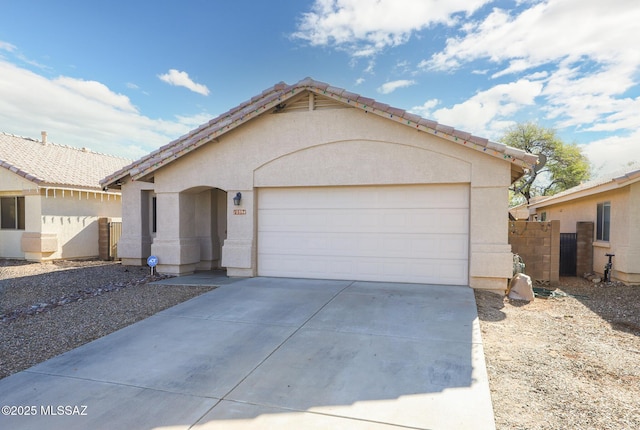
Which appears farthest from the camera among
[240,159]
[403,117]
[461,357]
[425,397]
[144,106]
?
[144,106]

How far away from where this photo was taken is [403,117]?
8211mm

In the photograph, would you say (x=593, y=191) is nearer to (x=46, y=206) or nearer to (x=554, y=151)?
(x=46, y=206)

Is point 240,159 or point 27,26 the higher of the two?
point 27,26

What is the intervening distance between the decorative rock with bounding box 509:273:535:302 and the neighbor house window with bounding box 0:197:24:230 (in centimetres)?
1818

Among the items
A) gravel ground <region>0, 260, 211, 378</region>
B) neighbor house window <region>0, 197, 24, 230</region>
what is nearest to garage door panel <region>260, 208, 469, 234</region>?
gravel ground <region>0, 260, 211, 378</region>

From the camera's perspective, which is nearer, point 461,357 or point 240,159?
point 461,357

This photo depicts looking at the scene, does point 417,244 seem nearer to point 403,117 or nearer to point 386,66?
point 403,117

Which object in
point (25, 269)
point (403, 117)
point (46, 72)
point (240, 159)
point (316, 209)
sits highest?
point (46, 72)

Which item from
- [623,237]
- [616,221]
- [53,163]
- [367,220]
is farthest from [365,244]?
[53,163]

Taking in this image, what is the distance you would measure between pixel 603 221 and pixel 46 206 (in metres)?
20.3

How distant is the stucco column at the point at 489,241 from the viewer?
26.2 ft

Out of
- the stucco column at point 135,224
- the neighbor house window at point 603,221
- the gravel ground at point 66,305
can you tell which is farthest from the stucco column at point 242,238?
the neighbor house window at point 603,221

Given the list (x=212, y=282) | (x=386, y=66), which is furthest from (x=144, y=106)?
(x=212, y=282)

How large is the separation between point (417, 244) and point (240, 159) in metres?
5.31
